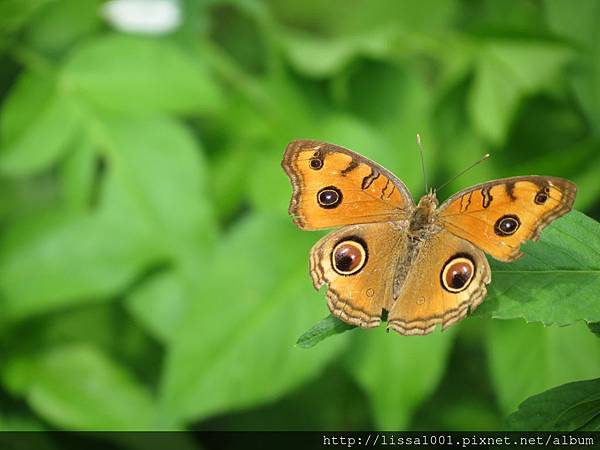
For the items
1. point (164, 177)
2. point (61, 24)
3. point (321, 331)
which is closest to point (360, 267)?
point (321, 331)

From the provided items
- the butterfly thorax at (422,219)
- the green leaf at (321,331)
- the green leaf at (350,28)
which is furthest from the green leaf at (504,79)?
the green leaf at (321,331)

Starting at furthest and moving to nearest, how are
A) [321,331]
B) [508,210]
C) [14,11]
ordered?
[14,11], [508,210], [321,331]

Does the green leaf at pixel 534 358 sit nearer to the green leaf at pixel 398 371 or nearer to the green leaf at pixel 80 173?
the green leaf at pixel 398 371

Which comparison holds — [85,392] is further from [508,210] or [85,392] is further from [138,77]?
[508,210]

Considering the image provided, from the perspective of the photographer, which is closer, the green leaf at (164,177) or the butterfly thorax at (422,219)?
the butterfly thorax at (422,219)

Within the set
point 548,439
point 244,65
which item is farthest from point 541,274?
point 244,65
